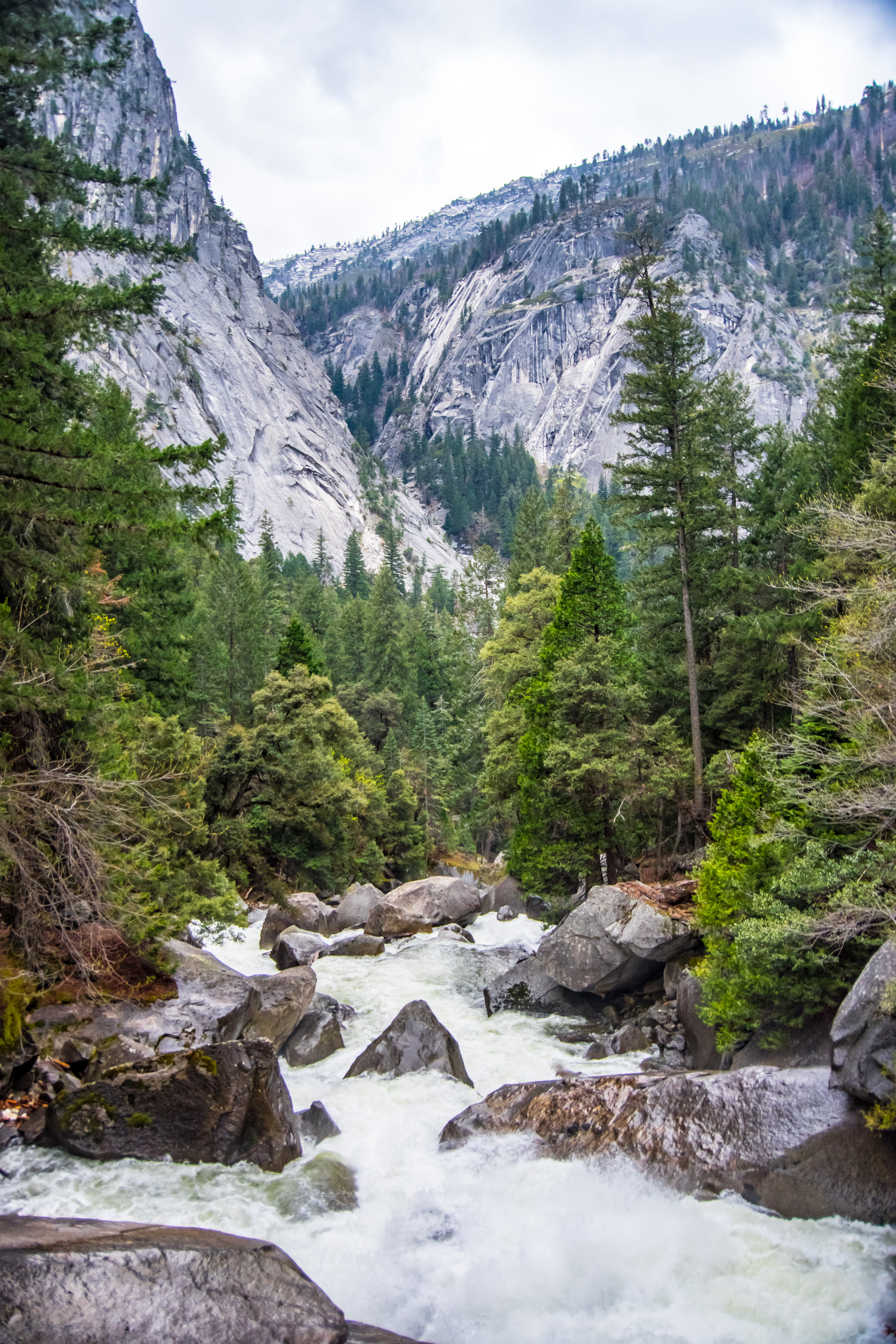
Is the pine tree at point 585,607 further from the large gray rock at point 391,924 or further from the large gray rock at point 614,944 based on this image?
the large gray rock at point 391,924

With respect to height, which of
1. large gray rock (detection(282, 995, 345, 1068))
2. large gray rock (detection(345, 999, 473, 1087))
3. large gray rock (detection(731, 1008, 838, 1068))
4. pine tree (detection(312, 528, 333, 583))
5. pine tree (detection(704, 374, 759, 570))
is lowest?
large gray rock (detection(282, 995, 345, 1068))

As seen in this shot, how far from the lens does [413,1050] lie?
13.7 metres

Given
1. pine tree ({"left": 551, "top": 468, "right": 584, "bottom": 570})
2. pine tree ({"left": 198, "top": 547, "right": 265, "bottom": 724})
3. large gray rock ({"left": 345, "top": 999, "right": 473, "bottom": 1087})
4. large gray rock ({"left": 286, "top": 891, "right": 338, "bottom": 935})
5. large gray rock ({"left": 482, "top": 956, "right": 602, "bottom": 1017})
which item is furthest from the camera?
pine tree ({"left": 198, "top": 547, "right": 265, "bottom": 724})

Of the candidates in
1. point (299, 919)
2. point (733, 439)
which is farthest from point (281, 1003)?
point (733, 439)

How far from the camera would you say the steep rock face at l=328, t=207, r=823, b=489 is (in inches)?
→ 6220

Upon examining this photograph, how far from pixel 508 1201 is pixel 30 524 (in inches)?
390

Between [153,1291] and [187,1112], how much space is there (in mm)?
3384

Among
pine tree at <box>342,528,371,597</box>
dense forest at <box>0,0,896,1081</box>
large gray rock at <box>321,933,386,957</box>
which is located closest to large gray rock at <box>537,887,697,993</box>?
dense forest at <box>0,0,896,1081</box>

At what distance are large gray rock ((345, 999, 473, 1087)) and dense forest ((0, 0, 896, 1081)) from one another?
4.10 m

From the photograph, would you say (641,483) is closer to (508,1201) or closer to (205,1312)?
(508,1201)

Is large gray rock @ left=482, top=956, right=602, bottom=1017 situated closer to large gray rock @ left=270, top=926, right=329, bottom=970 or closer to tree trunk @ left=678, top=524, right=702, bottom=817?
large gray rock @ left=270, top=926, right=329, bottom=970

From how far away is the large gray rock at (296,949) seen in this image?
21859 mm

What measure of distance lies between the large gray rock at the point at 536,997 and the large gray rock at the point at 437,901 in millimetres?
9583

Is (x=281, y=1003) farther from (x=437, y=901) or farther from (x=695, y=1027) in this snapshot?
(x=437, y=901)
